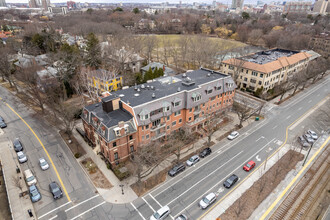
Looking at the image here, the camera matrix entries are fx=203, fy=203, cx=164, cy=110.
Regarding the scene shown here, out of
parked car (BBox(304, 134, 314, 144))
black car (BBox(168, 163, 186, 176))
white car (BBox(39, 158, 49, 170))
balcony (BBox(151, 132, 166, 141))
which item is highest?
balcony (BBox(151, 132, 166, 141))

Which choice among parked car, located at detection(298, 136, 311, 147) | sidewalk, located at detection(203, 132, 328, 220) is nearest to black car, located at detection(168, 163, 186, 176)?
sidewalk, located at detection(203, 132, 328, 220)

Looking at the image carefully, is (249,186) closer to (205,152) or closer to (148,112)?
(205,152)

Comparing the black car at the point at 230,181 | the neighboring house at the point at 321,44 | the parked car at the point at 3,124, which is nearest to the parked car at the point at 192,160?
the black car at the point at 230,181

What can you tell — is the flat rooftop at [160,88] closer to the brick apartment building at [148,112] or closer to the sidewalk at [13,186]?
the brick apartment building at [148,112]

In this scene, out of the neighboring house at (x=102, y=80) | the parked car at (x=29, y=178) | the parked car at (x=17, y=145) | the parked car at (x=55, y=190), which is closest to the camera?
the parked car at (x=55, y=190)

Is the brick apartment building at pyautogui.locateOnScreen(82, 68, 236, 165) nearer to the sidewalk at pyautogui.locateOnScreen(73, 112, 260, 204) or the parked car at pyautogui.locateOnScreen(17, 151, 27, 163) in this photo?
the sidewalk at pyautogui.locateOnScreen(73, 112, 260, 204)

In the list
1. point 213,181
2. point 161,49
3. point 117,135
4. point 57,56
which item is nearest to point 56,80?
point 57,56
